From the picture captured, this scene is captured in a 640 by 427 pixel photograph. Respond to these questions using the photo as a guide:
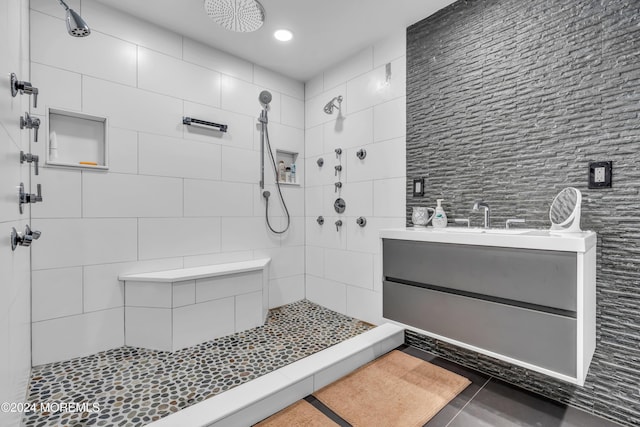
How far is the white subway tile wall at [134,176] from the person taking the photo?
1896mm

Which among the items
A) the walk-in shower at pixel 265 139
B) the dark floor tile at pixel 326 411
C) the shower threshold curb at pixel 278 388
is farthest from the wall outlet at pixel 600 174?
the walk-in shower at pixel 265 139

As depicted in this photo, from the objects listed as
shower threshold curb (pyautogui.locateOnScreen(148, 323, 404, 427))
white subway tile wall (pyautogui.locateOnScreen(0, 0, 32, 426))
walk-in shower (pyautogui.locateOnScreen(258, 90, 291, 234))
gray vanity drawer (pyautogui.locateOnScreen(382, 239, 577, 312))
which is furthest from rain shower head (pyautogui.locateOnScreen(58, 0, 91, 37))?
gray vanity drawer (pyautogui.locateOnScreen(382, 239, 577, 312))

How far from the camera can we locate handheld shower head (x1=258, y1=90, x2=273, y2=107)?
9.48 feet

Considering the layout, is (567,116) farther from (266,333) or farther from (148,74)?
(148,74)

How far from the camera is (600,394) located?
4.94 feet

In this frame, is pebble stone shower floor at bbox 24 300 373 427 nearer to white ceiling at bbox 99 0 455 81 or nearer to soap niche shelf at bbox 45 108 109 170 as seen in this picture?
soap niche shelf at bbox 45 108 109 170

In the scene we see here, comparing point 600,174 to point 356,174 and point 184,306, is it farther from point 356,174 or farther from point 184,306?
point 184,306

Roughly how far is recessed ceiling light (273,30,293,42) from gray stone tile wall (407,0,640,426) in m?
1.03

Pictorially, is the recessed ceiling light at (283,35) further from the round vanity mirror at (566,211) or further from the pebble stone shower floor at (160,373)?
the pebble stone shower floor at (160,373)

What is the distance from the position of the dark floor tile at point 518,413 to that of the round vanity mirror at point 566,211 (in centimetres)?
97

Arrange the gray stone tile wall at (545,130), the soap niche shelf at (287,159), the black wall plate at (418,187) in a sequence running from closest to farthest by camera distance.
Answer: the gray stone tile wall at (545,130) < the black wall plate at (418,187) < the soap niche shelf at (287,159)

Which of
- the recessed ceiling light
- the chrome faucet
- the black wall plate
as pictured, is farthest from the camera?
the recessed ceiling light

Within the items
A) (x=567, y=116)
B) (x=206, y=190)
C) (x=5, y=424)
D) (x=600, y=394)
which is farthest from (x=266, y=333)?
(x=567, y=116)

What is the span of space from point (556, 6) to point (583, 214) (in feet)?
3.83
